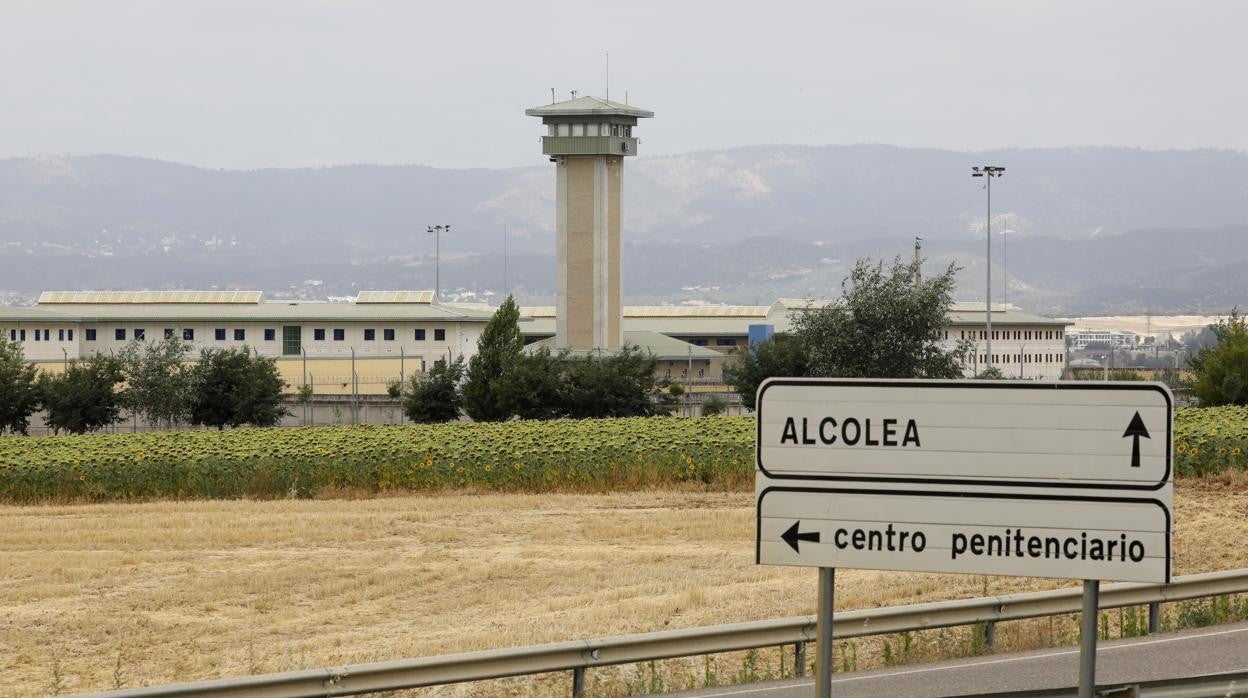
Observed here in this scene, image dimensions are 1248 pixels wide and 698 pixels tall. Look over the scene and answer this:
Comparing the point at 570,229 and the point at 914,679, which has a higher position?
the point at 570,229

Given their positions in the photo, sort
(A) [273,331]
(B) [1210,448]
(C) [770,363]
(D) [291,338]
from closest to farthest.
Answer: (B) [1210,448], (C) [770,363], (D) [291,338], (A) [273,331]

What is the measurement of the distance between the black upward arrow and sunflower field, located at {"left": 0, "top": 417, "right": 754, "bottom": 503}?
29.6 m

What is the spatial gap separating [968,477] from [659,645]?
23.8 feet

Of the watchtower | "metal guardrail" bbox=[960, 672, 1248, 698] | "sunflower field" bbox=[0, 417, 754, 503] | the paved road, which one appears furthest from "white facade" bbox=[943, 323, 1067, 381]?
"metal guardrail" bbox=[960, 672, 1248, 698]

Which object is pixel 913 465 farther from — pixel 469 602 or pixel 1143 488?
pixel 469 602

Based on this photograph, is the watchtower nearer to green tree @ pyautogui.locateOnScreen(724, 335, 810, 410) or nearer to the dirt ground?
green tree @ pyautogui.locateOnScreen(724, 335, 810, 410)

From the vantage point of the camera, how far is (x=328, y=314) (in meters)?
98.5

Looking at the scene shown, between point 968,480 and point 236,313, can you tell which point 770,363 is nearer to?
point 236,313

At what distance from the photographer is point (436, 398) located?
205 feet

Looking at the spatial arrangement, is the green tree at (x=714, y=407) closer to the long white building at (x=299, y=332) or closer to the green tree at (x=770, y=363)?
the green tree at (x=770, y=363)

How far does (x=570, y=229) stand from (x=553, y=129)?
612 centimetres

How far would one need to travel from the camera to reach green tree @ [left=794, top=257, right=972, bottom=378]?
2245 inches

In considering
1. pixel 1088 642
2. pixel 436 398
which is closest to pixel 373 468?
pixel 436 398

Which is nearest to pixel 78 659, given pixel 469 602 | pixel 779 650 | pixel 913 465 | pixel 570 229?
pixel 469 602
